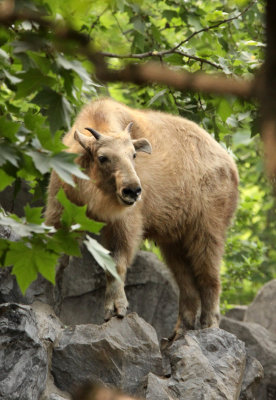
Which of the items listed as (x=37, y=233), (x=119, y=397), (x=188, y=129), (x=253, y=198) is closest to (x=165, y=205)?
(x=188, y=129)

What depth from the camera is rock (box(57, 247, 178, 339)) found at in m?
6.52

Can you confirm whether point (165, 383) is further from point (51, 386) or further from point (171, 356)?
point (51, 386)

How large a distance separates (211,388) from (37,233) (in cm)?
271

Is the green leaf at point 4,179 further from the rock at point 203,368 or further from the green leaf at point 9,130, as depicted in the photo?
the rock at point 203,368

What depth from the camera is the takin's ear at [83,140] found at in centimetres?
541

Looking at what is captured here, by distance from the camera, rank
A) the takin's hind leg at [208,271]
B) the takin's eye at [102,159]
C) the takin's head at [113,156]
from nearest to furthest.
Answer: the takin's head at [113,156] < the takin's eye at [102,159] < the takin's hind leg at [208,271]

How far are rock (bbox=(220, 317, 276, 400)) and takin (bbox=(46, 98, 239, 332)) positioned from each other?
1.54 feet

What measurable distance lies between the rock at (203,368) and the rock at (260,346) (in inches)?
54.4

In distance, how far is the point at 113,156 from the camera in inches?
209

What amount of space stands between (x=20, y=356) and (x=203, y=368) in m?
1.40

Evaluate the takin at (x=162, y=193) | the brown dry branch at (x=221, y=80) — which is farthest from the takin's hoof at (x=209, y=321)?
the brown dry branch at (x=221, y=80)

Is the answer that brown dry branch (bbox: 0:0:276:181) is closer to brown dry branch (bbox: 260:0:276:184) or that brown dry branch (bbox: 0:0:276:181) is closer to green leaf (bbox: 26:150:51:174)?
brown dry branch (bbox: 260:0:276:184)

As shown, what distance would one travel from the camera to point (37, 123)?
3.03 metres

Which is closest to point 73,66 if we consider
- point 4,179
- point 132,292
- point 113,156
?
point 4,179
